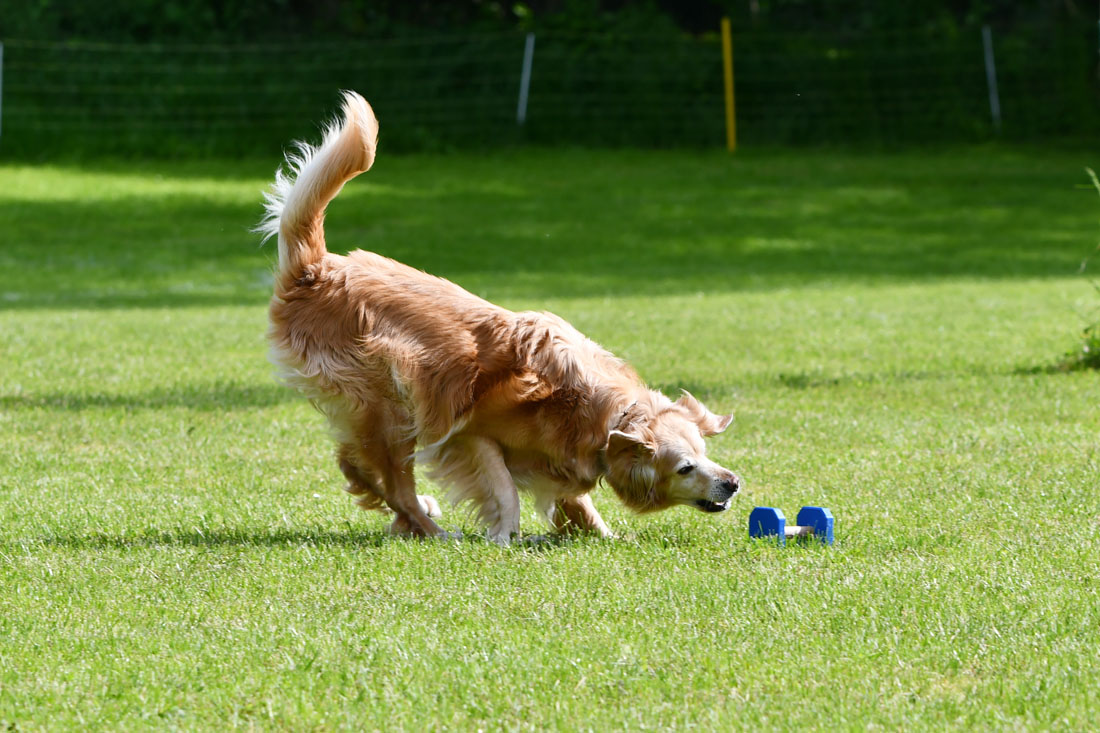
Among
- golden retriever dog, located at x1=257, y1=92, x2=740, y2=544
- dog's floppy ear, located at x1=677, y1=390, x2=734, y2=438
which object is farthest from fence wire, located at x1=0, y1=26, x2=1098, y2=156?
dog's floppy ear, located at x1=677, y1=390, x2=734, y2=438

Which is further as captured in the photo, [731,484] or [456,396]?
[456,396]

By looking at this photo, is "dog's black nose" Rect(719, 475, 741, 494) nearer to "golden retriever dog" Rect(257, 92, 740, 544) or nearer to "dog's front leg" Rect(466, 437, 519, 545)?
"golden retriever dog" Rect(257, 92, 740, 544)

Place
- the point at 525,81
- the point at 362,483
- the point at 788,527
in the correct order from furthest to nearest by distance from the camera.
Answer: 1. the point at 525,81
2. the point at 362,483
3. the point at 788,527

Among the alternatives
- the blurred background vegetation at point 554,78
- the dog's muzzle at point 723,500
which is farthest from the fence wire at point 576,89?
the dog's muzzle at point 723,500

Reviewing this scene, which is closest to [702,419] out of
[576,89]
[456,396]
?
[456,396]

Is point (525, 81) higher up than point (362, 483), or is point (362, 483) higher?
point (525, 81)

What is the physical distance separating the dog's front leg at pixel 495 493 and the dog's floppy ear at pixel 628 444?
488 mm

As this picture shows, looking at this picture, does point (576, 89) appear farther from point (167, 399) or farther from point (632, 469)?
point (632, 469)

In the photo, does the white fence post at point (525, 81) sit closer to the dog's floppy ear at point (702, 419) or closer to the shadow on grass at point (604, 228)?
the shadow on grass at point (604, 228)

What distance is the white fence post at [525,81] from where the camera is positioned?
92.4ft

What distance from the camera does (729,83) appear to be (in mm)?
28047

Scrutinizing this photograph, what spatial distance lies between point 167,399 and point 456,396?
408 cm

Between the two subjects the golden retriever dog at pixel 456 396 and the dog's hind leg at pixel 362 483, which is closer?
the golden retriever dog at pixel 456 396

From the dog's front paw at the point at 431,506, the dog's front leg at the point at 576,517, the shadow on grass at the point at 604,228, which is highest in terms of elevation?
the dog's front leg at the point at 576,517
